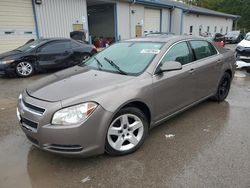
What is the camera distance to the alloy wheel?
3.10 metres

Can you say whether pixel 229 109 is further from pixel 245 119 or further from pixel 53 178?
pixel 53 178

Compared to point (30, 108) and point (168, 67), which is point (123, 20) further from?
point (30, 108)

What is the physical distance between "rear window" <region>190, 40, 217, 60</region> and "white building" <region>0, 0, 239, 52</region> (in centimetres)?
1116

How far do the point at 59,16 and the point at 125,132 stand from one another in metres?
13.3

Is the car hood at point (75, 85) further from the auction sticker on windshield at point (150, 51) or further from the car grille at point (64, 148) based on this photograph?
the auction sticker on windshield at point (150, 51)

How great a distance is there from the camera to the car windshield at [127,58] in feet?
11.8

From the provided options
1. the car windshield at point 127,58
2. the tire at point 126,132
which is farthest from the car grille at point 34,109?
the car windshield at point 127,58

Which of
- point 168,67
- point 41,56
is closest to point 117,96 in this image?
point 168,67

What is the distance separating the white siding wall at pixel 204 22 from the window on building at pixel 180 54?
77.7ft

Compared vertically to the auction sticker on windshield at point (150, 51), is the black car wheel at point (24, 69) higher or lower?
lower

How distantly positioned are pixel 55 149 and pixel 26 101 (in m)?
0.76

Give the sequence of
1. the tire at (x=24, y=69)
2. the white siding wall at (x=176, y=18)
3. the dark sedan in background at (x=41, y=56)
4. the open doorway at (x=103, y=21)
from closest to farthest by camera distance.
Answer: the dark sedan in background at (x=41, y=56) → the tire at (x=24, y=69) → the open doorway at (x=103, y=21) → the white siding wall at (x=176, y=18)

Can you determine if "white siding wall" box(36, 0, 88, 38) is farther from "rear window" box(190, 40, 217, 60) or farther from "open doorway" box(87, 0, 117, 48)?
"rear window" box(190, 40, 217, 60)

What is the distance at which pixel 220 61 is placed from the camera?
504cm
